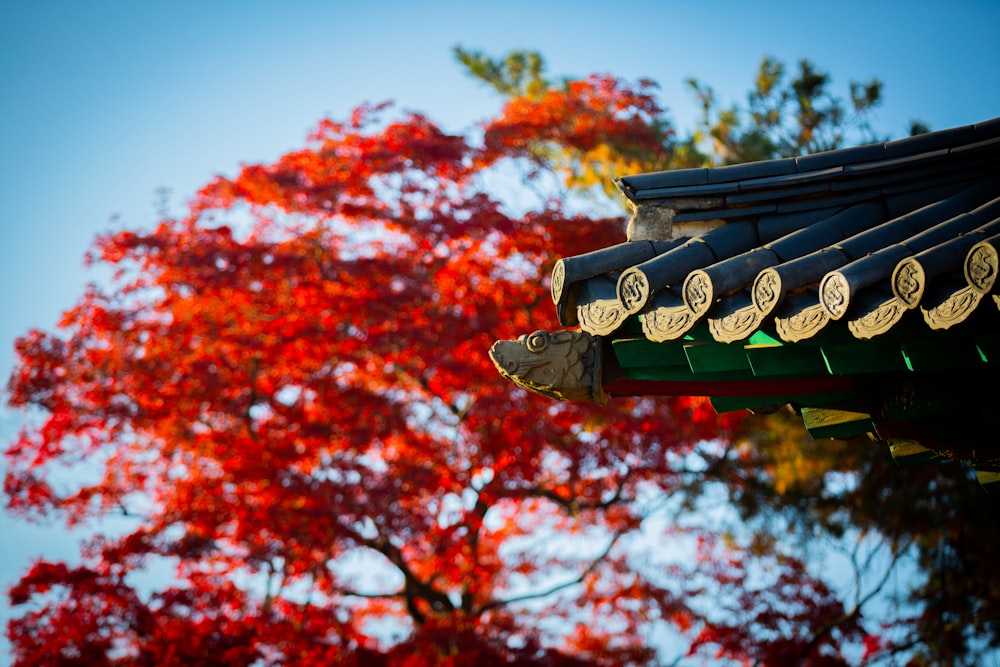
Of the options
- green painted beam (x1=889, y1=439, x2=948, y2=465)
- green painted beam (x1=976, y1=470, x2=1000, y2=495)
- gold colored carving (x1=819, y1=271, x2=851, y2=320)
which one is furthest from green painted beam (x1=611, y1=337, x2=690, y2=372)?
green painted beam (x1=976, y1=470, x2=1000, y2=495)

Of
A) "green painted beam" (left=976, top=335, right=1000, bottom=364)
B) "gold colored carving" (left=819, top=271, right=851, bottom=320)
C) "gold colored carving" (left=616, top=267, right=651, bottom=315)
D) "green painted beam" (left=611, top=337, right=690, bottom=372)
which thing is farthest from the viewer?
"green painted beam" (left=611, top=337, right=690, bottom=372)

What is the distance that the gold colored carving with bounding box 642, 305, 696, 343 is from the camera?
278cm

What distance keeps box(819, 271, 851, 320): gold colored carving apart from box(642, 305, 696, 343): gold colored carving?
0.39 metres

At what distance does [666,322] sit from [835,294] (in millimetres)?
530

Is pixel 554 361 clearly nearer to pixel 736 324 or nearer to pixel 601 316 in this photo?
pixel 601 316

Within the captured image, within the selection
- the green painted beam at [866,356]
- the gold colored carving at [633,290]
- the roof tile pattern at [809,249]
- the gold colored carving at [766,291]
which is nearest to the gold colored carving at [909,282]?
the roof tile pattern at [809,249]

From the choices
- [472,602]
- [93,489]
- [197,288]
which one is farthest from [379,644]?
[197,288]

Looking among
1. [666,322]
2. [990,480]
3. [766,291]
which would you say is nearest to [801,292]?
[766,291]

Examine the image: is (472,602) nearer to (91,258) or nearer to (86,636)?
(86,636)

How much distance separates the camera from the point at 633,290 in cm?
291

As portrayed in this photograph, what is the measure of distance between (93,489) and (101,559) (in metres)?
1.35

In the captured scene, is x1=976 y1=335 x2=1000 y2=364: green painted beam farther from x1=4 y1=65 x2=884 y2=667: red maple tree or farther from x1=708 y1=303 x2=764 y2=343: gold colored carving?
x1=4 y1=65 x2=884 y2=667: red maple tree

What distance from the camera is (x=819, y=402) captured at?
3.76m

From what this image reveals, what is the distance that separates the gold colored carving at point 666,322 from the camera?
2.78 metres
